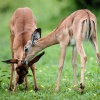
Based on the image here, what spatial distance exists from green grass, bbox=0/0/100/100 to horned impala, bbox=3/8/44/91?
313 millimetres

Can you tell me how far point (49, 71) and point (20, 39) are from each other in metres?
3.21

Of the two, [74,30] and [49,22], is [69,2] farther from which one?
[74,30]

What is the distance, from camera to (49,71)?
11742mm

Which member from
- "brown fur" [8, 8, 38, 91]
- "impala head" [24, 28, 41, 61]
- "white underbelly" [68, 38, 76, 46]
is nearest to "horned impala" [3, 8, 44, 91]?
"brown fur" [8, 8, 38, 91]

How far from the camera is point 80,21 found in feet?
26.3

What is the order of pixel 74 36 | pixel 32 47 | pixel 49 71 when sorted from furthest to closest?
pixel 49 71 < pixel 32 47 < pixel 74 36

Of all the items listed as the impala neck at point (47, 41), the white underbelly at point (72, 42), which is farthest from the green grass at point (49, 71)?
the white underbelly at point (72, 42)

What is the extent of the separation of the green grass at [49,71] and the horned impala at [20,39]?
0.31m

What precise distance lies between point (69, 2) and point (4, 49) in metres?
7.60

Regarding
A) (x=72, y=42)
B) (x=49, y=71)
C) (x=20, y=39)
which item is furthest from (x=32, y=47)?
(x=49, y=71)

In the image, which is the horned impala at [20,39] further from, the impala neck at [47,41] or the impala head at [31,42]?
the impala neck at [47,41]

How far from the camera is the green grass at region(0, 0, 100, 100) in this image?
7.71 metres

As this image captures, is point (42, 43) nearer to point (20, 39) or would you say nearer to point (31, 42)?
point (31, 42)

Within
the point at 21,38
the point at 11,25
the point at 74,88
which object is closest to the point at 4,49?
the point at 11,25
